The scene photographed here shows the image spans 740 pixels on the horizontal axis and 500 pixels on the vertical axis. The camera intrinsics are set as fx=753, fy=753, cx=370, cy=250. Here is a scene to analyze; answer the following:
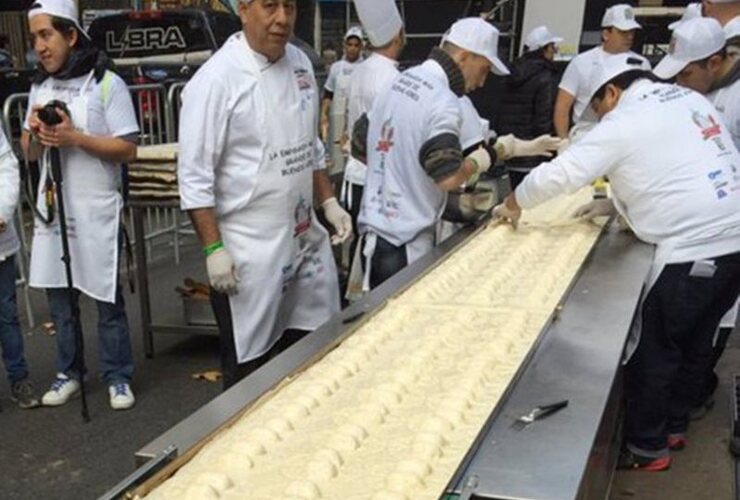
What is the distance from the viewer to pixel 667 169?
270 cm

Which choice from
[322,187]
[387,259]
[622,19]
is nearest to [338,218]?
[322,187]

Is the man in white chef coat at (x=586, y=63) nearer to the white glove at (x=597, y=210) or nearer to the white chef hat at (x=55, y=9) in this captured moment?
the white glove at (x=597, y=210)

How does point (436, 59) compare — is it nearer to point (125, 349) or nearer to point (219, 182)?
point (219, 182)

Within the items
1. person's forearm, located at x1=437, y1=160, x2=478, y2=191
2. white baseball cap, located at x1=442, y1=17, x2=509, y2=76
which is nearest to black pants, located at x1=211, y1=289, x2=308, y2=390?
person's forearm, located at x1=437, y1=160, x2=478, y2=191

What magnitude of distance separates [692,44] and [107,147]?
2.65m

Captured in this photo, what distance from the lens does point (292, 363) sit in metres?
1.86

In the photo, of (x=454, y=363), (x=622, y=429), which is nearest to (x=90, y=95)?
(x=454, y=363)

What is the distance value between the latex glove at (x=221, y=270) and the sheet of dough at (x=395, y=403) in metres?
0.61

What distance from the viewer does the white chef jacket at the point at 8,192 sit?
350 centimetres

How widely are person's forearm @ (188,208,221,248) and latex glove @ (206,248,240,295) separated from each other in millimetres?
46

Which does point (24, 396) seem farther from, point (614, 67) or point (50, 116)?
point (614, 67)

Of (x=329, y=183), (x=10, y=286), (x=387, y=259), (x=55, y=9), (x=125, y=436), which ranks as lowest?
(x=125, y=436)

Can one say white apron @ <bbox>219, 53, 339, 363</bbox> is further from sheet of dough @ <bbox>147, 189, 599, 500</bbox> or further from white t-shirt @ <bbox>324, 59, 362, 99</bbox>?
white t-shirt @ <bbox>324, 59, 362, 99</bbox>

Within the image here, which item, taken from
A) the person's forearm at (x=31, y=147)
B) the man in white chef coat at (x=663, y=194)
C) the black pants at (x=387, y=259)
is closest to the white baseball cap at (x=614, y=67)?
the man in white chef coat at (x=663, y=194)
